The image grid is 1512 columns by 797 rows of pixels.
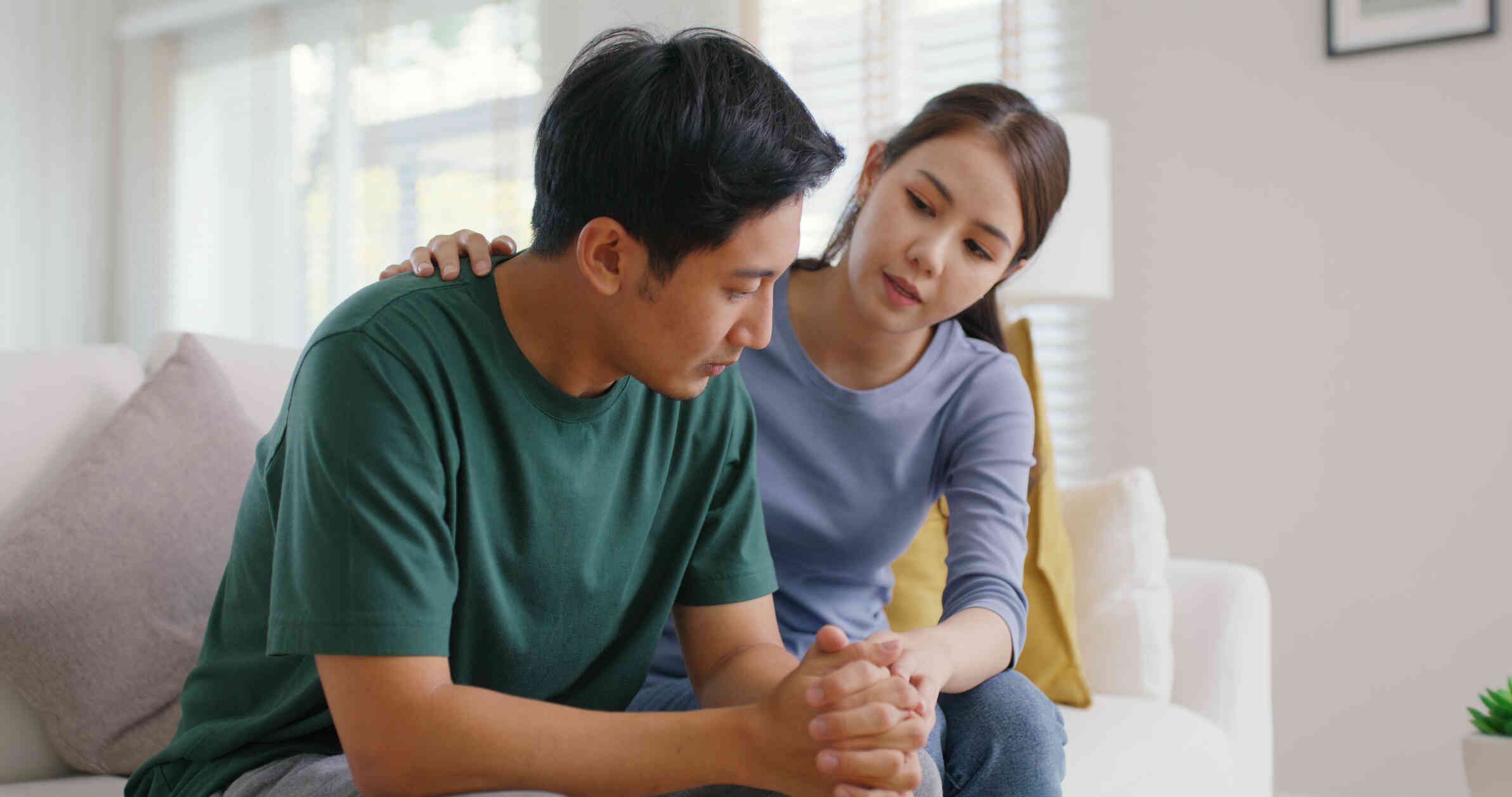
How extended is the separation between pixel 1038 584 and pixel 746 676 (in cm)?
74

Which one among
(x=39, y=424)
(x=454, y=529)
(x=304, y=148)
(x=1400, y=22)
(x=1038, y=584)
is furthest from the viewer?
(x=304, y=148)

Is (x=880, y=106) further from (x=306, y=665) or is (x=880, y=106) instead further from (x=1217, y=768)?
(x=306, y=665)

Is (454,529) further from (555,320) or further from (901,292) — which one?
(901,292)

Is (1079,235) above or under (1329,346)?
above

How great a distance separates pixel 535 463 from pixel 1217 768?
3.66 feet

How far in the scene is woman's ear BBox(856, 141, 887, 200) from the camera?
1.40 meters

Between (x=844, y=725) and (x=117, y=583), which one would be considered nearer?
(x=844, y=725)

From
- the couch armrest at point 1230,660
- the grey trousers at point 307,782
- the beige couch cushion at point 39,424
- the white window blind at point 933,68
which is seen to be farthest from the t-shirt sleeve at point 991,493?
the white window blind at point 933,68

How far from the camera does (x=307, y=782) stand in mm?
880

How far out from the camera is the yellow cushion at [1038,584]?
5.32ft

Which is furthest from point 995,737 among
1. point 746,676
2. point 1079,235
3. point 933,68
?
point 933,68

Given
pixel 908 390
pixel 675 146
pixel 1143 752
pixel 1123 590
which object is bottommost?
pixel 1143 752

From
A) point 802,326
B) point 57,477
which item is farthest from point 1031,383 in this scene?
point 57,477

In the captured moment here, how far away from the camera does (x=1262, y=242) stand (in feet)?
8.30
